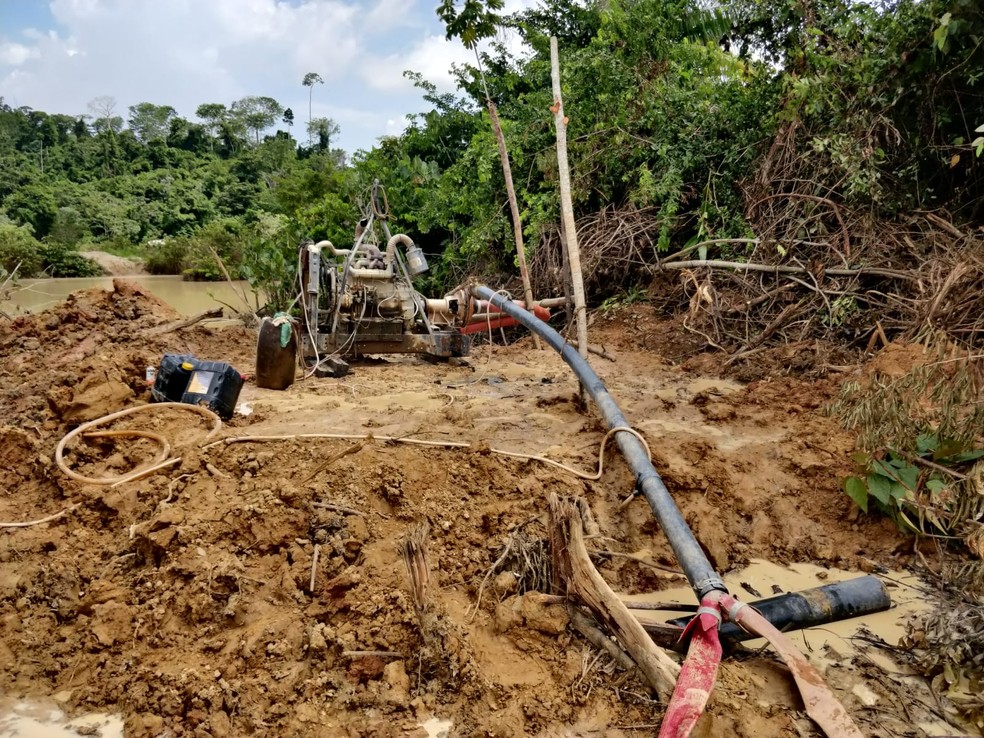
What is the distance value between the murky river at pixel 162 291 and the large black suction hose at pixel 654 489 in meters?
11.0

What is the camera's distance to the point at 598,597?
2496 mm

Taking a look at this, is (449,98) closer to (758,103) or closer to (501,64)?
(501,64)

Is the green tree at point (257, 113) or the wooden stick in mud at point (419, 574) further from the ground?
the green tree at point (257, 113)

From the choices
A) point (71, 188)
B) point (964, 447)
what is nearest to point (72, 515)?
point (964, 447)

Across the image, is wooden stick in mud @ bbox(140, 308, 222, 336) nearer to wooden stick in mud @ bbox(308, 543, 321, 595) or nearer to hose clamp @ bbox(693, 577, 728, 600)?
wooden stick in mud @ bbox(308, 543, 321, 595)

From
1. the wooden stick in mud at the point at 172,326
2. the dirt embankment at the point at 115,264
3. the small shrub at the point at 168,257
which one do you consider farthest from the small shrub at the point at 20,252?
the wooden stick in mud at the point at 172,326

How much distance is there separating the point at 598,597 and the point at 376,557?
0.99 m

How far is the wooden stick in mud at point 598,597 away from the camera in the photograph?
224 centimetres

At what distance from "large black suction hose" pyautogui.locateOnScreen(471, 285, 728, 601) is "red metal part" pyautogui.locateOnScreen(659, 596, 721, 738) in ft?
0.49

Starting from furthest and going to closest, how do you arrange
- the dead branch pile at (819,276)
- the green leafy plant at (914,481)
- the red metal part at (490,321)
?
the red metal part at (490,321)
the dead branch pile at (819,276)
the green leafy plant at (914,481)

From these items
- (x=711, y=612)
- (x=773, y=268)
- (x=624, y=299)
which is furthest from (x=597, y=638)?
(x=624, y=299)

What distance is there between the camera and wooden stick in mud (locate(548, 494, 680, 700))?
2242 millimetres

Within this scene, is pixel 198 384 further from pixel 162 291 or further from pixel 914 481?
pixel 162 291

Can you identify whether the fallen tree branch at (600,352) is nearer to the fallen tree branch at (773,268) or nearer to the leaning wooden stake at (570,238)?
the fallen tree branch at (773,268)
